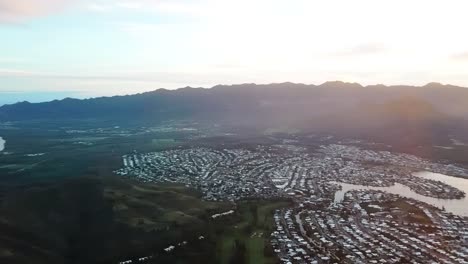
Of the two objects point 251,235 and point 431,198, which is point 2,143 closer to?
point 251,235

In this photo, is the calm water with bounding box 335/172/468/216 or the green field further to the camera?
the calm water with bounding box 335/172/468/216

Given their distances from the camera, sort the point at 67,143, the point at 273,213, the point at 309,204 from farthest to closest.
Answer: the point at 67,143, the point at 309,204, the point at 273,213

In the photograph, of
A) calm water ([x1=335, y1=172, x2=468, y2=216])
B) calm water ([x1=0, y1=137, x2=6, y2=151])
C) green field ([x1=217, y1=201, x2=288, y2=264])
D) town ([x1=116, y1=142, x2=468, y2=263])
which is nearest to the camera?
green field ([x1=217, y1=201, x2=288, y2=264])

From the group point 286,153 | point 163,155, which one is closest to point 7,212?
point 163,155

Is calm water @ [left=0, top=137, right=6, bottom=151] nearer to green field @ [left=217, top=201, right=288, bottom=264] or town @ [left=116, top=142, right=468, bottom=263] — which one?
town @ [left=116, top=142, right=468, bottom=263]

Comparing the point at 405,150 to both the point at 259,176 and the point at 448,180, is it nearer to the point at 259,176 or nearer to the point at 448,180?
the point at 448,180

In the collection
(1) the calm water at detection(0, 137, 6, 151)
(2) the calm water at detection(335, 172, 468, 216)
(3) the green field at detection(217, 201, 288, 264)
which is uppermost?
(1) the calm water at detection(0, 137, 6, 151)

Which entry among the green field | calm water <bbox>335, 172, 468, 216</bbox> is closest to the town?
the green field
